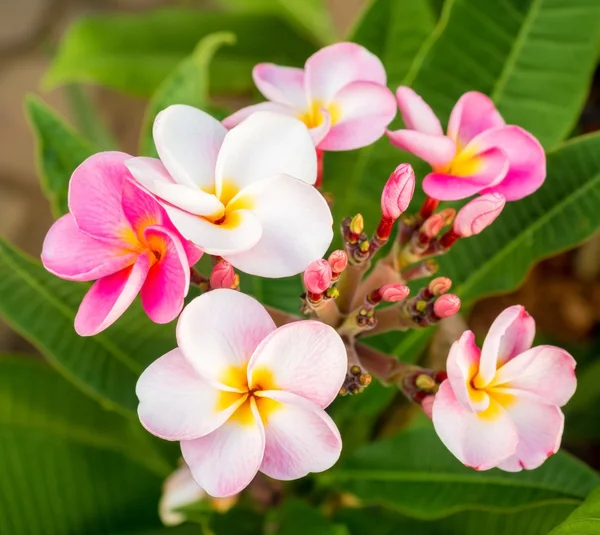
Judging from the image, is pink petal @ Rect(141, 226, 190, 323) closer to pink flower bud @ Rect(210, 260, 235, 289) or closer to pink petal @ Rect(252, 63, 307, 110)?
pink flower bud @ Rect(210, 260, 235, 289)

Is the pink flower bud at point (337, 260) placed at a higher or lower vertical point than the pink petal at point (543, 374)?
higher

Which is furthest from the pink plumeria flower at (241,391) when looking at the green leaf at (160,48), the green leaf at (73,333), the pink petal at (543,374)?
the green leaf at (160,48)

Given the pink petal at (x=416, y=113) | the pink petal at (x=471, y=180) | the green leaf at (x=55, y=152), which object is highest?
the pink petal at (x=416, y=113)

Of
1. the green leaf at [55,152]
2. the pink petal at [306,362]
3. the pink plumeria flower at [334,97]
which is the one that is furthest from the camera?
the green leaf at [55,152]

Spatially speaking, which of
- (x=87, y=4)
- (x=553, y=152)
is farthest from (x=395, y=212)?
(x=87, y=4)

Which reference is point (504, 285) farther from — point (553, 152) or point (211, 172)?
point (211, 172)

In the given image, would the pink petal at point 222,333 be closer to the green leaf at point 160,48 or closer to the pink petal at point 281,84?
the pink petal at point 281,84
